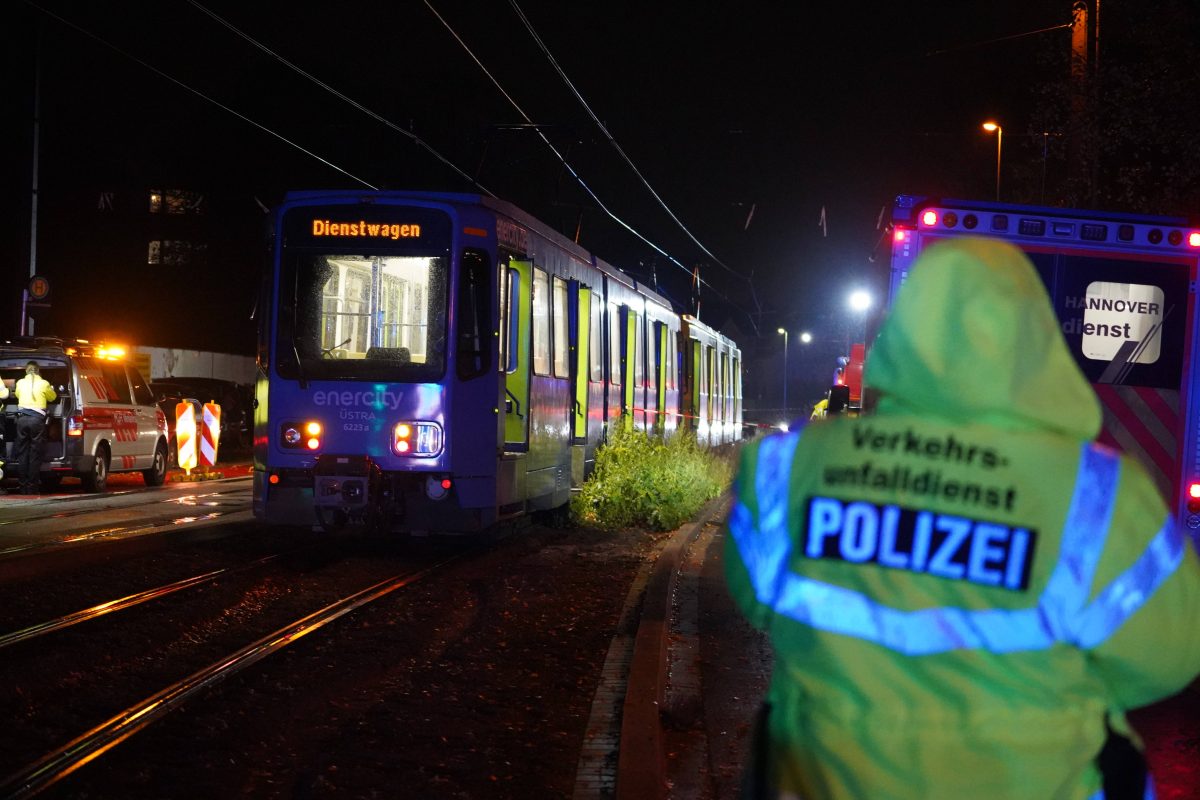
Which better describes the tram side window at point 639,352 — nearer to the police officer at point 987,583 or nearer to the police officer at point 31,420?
the police officer at point 31,420

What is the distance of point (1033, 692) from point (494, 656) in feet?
21.0

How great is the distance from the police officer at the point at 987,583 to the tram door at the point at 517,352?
1018 cm

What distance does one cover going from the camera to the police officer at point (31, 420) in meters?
18.2

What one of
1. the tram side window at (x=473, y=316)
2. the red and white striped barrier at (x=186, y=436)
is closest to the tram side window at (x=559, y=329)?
the tram side window at (x=473, y=316)

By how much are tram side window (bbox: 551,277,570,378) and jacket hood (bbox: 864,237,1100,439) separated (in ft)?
39.9

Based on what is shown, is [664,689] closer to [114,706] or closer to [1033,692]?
[114,706]

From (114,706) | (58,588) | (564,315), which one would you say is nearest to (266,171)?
(564,315)

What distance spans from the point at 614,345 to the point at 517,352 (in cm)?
535

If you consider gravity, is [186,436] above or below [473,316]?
below

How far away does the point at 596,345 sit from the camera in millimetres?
16766

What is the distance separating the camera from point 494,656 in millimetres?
8344

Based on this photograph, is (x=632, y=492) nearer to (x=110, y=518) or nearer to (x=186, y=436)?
(x=110, y=518)

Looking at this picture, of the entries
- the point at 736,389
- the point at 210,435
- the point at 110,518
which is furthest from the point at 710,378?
the point at 110,518

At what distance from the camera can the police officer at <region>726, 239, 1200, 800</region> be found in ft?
7.16
